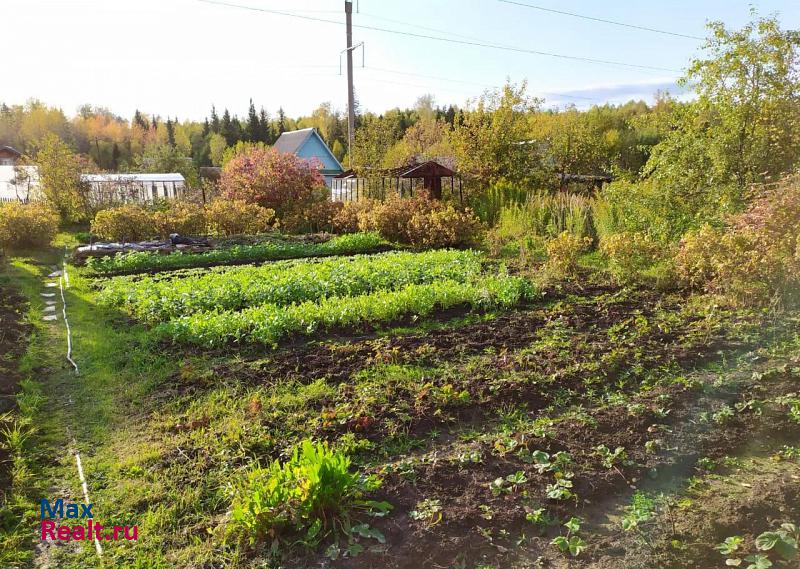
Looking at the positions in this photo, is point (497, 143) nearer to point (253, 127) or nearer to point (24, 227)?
point (24, 227)

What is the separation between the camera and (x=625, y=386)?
4.20 metres

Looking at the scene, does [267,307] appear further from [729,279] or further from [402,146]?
[402,146]

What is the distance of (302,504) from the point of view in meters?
2.53

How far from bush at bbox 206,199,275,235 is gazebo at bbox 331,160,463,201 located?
144 inches

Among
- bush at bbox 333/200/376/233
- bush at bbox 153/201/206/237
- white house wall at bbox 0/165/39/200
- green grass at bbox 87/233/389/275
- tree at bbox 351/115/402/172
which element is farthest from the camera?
tree at bbox 351/115/402/172

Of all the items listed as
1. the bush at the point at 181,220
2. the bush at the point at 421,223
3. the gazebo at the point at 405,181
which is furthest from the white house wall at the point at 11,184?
the bush at the point at 421,223

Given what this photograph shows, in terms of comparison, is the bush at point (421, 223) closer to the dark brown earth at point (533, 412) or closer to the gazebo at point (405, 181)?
the gazebo at point (405, 181)

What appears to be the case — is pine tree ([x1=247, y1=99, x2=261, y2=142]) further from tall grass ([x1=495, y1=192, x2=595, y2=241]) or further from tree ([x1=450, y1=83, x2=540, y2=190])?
tall grass ([x1=495, y1=192, x2=595, y2=241])

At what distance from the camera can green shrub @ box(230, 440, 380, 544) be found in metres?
2.50

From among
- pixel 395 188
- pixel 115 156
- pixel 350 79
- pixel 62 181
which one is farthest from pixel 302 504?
pixel 115 156

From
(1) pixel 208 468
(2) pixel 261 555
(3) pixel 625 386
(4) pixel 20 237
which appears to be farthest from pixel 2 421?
(4) pixel 20 237

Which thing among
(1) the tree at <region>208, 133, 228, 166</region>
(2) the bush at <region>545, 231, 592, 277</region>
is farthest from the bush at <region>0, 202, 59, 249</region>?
(1) the tree at <region>208, 133, 228, 166</region>

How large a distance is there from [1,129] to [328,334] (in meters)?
59.9

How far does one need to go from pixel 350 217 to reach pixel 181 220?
4259mm
